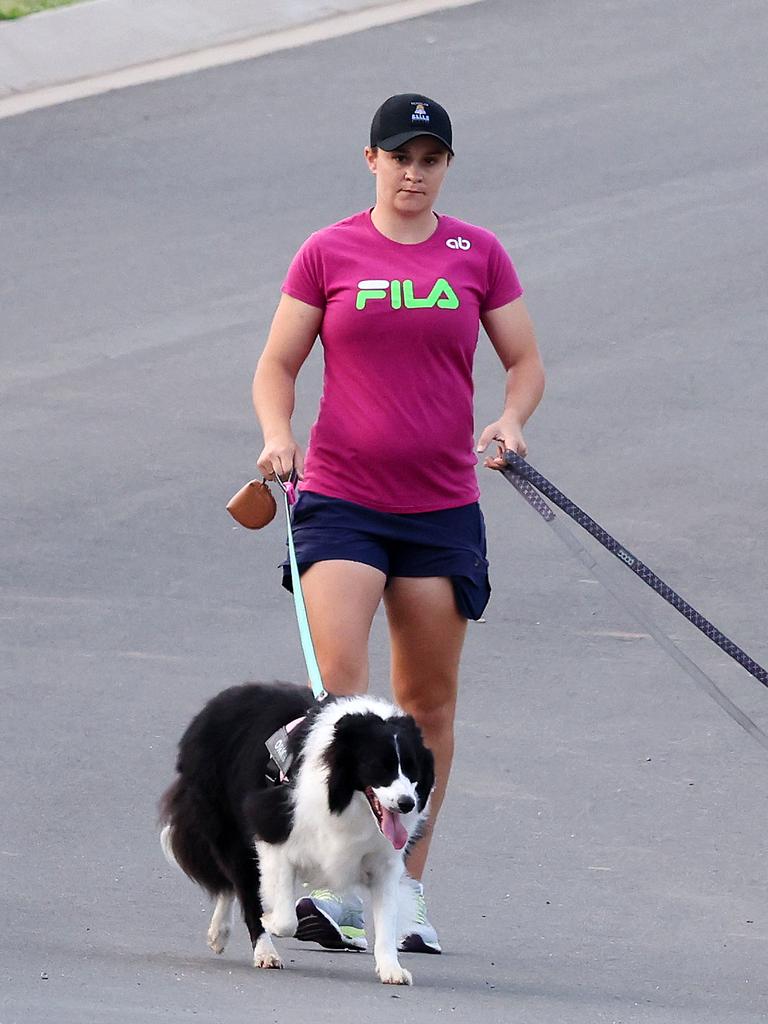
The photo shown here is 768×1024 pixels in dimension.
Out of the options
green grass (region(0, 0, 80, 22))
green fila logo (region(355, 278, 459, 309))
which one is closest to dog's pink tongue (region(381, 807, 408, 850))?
green fila logo (region(355, 278, 459, 309))

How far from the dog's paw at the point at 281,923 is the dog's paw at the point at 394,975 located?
0.25m

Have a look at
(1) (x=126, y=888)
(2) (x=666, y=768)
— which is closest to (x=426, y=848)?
(1) (x=126, y=888)

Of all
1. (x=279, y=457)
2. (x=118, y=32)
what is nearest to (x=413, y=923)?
(x=279, y=457)

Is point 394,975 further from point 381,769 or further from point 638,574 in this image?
point 638,574

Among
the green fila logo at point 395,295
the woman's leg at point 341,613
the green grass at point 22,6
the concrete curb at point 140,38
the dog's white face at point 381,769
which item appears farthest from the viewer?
the green grass at point 22,6

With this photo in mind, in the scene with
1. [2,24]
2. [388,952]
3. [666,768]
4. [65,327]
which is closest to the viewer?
[388,952]

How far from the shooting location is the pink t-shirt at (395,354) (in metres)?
4.71

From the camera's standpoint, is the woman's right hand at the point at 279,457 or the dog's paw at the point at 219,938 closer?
the woman's right hand at the point at 279,457

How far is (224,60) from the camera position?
13000mm

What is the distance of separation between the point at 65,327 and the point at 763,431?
143 inches

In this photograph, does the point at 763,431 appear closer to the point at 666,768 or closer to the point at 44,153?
the point at 666,768

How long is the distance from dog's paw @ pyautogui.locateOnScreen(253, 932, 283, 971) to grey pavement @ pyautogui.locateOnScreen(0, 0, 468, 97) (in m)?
8.85

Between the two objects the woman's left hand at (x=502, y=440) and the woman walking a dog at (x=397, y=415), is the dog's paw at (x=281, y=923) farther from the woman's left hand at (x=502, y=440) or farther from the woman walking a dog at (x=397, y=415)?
the woman's left hand at (x=502, y=440)

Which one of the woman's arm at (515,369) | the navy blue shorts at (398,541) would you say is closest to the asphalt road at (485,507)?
the navy blue shorts at (398,541)
